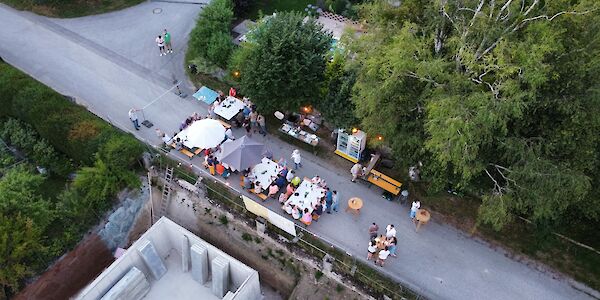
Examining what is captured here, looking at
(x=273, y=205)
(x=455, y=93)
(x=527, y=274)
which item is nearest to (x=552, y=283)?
(x=527, y=274)

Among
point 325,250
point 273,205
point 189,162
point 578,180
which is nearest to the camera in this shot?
point 578,180

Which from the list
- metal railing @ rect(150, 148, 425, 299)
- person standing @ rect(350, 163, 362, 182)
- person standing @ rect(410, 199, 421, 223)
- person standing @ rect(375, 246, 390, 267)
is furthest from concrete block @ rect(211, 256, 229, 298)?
person standing @ rect(410, 199, 421, 223)

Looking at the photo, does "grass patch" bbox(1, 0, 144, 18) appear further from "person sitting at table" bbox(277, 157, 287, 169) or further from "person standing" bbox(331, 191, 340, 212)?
"person standing" bbox(331, 191, 340, 212)

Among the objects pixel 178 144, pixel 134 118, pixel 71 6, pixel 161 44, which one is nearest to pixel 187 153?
pixel 178 144

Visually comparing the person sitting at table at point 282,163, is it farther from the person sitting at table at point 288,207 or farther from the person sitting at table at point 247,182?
the person sitting at table at point 288,207

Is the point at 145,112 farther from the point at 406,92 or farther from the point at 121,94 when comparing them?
the point at 406,92

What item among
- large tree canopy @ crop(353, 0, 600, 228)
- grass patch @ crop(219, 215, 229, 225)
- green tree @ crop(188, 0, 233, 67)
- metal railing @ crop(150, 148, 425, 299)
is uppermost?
large tree canopy @ crop(353, 0, 600, 228)
